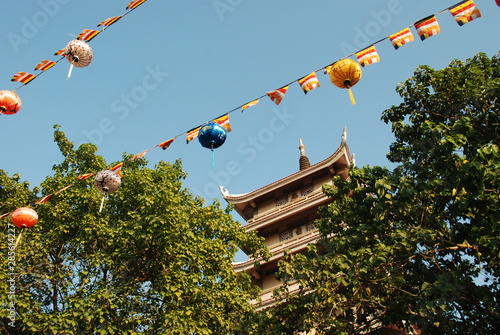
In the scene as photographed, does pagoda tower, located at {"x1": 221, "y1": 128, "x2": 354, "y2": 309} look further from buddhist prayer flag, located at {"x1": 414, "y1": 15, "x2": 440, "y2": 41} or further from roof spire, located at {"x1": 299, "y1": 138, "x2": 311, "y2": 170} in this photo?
buddhist prayer flag, located at {"x1": 414, "y1": 15, "x2": 440, "y2": 41}

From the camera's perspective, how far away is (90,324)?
35.6 feet

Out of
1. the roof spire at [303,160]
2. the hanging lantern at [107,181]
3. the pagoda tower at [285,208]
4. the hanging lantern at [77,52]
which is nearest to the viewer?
the hanging lantern at [77,52]

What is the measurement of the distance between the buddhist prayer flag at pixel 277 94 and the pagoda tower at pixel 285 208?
10851mm

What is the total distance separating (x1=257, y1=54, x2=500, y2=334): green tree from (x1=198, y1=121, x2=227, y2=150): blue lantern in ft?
9.38

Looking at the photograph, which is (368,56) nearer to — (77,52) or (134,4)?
(134,4)

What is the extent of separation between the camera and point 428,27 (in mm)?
8906

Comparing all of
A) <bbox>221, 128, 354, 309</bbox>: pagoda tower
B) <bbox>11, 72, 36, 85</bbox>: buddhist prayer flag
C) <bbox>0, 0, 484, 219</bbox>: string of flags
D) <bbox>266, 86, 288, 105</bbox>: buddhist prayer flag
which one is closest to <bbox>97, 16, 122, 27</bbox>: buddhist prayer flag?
<bbox>0, 0, 484, 219</bbox>: string of flags

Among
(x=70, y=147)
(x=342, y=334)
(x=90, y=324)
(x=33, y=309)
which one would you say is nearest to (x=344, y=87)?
(x=342, y=334)

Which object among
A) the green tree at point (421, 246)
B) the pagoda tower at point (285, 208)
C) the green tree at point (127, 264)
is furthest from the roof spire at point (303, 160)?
the green tree at point (421, 246)

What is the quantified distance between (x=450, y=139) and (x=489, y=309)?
2.97 metres

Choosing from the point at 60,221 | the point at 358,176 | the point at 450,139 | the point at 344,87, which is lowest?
the point at 450,139

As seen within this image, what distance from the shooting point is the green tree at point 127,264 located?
1084 cm

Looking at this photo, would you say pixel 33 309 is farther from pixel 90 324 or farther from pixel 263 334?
pixel 263 334

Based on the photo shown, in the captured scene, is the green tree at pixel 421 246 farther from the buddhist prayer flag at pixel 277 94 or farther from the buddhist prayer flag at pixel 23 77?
the buddhist prayer flag at pixel 23 77
